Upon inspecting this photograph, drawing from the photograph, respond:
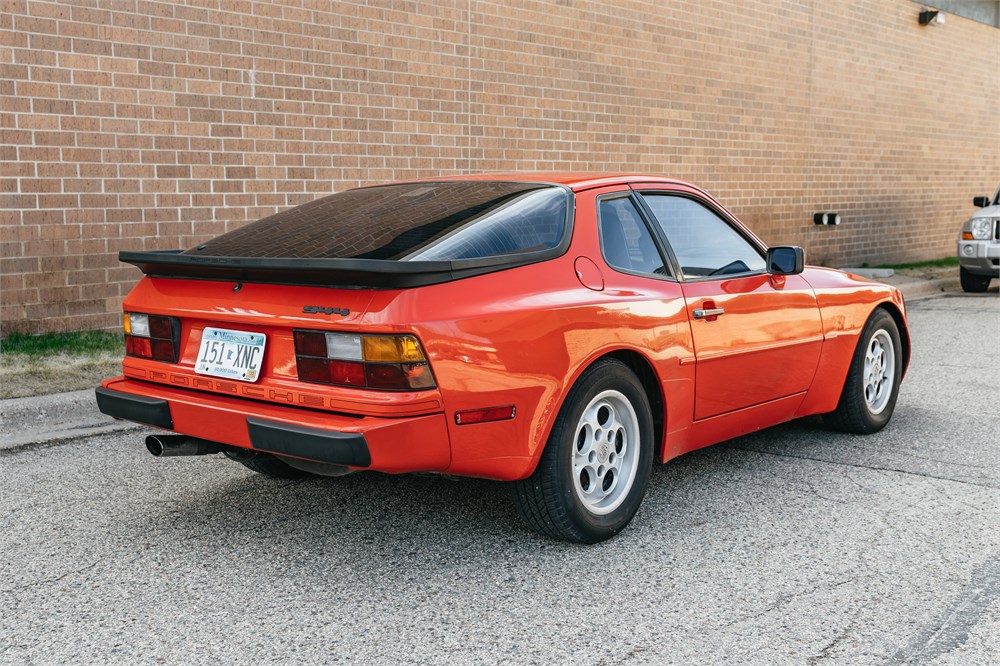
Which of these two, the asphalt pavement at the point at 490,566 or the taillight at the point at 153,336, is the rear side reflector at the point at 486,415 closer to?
the asphalt pavement at the point at 490,566

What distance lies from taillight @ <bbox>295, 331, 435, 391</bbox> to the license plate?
29 cm

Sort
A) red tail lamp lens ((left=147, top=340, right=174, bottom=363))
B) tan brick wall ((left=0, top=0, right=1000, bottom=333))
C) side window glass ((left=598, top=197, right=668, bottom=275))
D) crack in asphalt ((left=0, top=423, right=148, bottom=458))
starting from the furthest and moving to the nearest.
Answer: tan brick wall ((left=0, top=0, right=1000, bottom=333))
crack in asphalt ((left=0, top=423, right=148, bottom=458))
side window glass ((left=598, top=197, right=668, bottom=275))
red tail lamp lens ((left=147, top=340, right=174, bottom=363))

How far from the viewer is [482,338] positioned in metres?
3.58

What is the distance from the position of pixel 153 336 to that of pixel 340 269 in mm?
1125

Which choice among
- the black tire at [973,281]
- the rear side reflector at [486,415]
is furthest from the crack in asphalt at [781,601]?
the black tire at [973,281]

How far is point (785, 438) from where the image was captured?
228 inches

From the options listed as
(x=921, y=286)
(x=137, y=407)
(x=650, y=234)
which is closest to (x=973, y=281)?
(x=921, y=286)

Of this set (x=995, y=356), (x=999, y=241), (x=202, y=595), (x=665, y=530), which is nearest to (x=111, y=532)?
(x=202, y=595)

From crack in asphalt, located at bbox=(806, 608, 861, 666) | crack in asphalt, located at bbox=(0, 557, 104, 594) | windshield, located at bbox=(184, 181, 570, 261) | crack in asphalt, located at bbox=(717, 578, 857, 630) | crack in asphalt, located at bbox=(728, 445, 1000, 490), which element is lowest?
crack in asphalt, located at bbox=(806, 608, 861, 666)

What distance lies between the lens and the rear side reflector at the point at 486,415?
3549mm

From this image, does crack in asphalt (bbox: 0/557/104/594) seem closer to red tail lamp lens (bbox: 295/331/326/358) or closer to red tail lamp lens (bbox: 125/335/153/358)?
red tail lamp lens (bbox: 125/335/153/358)

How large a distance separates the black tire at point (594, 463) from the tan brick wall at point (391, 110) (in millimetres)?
5123

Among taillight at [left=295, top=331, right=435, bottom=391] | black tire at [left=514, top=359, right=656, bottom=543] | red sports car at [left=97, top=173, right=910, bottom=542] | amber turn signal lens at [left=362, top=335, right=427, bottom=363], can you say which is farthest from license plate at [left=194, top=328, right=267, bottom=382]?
black tire at [left=514, top=359, right=656, bottom=543]

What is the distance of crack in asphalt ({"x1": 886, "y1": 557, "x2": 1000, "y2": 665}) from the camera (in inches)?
122
